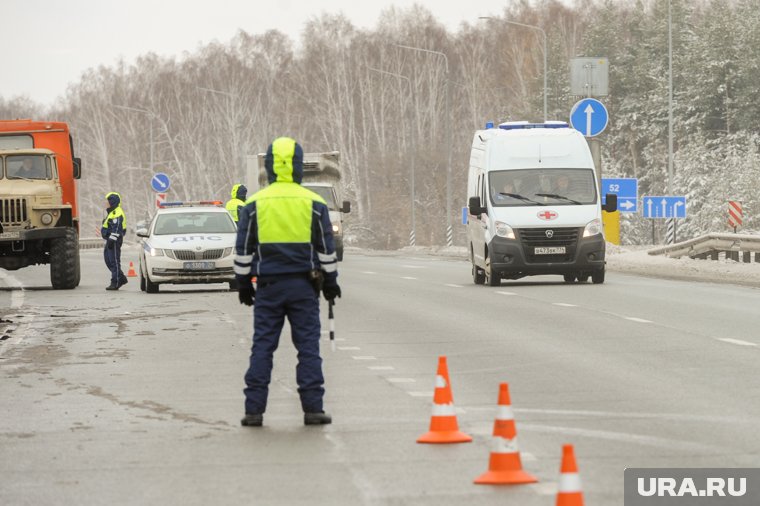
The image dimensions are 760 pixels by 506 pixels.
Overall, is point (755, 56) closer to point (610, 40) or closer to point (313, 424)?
point (610, 40)

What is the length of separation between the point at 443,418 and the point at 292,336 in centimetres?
136

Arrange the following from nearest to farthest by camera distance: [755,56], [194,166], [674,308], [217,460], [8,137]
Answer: [217,460] < [674,308] < [8,137] < [755,56] < [194,166]

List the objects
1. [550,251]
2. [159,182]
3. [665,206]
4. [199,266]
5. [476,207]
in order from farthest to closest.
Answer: [159,182] → [665,206] → [476,207] → [199,266] → [550,251]

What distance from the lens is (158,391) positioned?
43.5 feet

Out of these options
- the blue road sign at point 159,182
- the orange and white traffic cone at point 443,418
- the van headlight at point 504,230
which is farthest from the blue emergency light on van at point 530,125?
the blue road sign at point 159,182

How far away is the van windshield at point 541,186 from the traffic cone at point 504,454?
20309 millimetres

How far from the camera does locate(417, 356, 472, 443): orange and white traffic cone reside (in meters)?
9.86

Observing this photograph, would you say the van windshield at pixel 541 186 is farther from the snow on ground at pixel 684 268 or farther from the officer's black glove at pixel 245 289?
the officer's black glove at pixel 245 289

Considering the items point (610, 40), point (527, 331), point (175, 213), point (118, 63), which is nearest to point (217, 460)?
point (527, 331)

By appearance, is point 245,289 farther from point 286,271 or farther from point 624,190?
point 624,190

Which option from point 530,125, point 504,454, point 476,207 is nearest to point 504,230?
point 476,207

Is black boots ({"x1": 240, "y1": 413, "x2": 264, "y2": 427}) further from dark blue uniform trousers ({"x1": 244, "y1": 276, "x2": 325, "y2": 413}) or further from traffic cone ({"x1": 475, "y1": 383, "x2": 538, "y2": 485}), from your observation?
traffic cone ({"x1": 475, "y1": 383, "x2": 538, "y2": 485})

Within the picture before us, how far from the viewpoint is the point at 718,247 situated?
37.6 metres

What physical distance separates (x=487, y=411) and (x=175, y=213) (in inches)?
766
